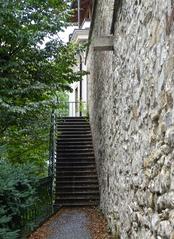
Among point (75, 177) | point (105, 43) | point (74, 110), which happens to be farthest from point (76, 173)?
point (74, 110)

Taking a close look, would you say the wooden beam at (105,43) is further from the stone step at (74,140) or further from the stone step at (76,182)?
the stone step at (74,140)

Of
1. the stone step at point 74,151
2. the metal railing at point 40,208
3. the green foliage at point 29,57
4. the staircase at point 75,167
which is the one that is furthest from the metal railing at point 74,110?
the green foliage at point 29,57

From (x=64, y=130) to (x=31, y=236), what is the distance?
320 inches

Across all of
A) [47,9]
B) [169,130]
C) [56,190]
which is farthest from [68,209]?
[169,130]

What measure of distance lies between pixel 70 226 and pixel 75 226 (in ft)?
0.34

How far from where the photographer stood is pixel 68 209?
10859 mm

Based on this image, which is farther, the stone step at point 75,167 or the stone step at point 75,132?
the stone step at point 75,132

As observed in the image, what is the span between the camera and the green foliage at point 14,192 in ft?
20.7

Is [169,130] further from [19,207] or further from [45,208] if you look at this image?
[45,208]

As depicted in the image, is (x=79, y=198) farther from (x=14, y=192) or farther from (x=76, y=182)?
(x=14, y=192)

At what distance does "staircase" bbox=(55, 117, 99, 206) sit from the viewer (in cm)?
1156

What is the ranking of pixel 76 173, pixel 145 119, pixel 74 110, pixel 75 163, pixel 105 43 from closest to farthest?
pixel 145 119, pixel 105 43, pixel 76 173, pixel 75 163, pixel 74 110

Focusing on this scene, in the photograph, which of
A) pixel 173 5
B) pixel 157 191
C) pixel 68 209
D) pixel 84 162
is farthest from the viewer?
pixel 84 162

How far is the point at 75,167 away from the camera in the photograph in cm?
1298
